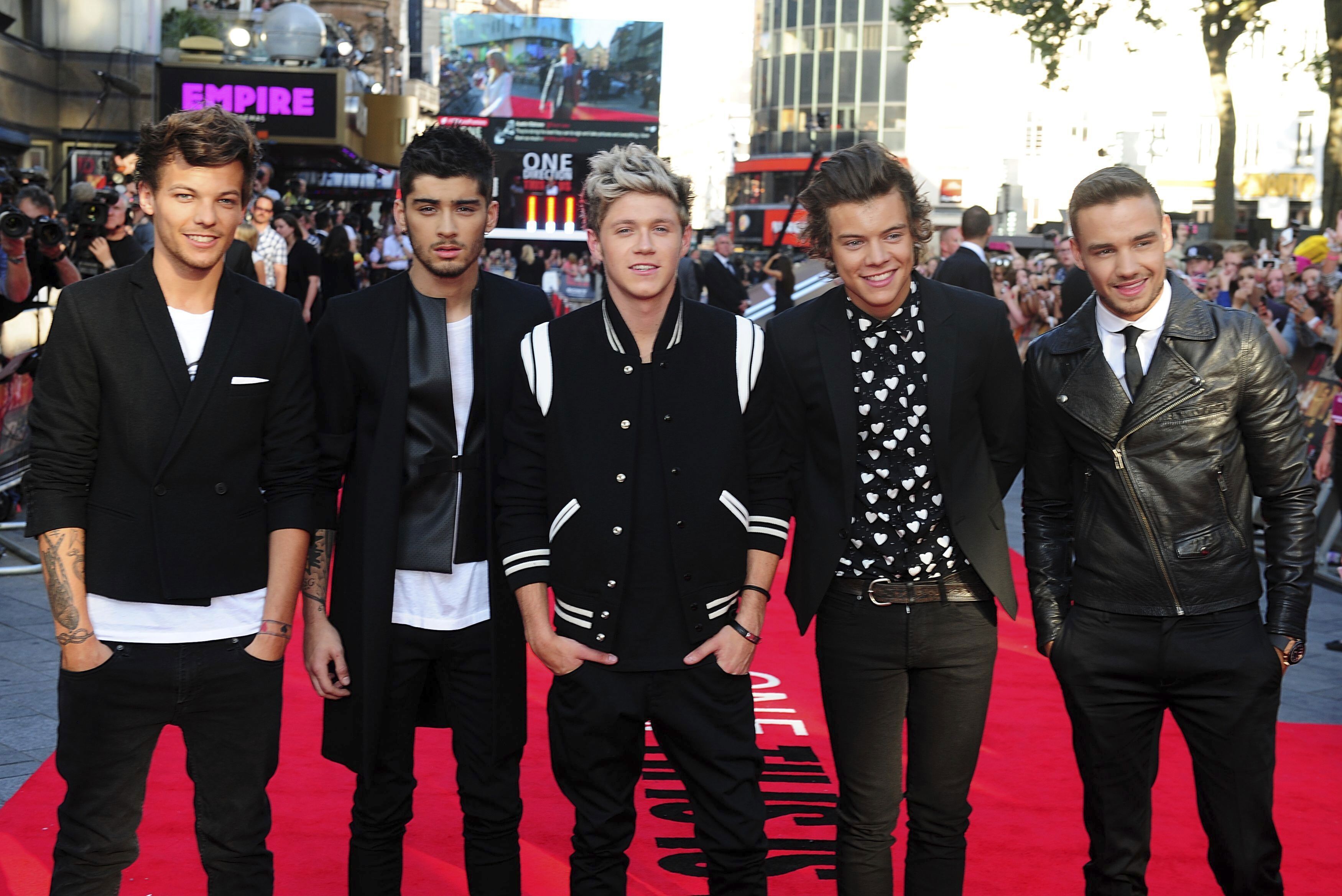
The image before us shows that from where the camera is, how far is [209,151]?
297 cm

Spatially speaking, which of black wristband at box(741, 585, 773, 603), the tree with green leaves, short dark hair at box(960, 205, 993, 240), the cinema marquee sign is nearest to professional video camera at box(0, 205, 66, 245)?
black wristband at box(741, 585, 773, 603)

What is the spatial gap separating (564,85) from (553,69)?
0.74 m

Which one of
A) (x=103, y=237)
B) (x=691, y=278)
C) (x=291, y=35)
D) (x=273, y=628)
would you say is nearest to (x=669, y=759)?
(x=273, y=628)

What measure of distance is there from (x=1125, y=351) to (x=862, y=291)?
65 centimetres

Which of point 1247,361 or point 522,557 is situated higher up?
point 1247,361

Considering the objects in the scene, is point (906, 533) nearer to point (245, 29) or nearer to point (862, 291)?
point (862, 291)

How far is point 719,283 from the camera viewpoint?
53.6 ft

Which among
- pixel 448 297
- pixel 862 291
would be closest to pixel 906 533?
pixel 862 291

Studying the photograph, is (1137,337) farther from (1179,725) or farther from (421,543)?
(421,543)

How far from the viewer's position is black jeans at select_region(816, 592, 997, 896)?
323 centimetres

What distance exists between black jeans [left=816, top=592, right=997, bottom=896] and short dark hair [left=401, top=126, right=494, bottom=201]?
1.38 metres

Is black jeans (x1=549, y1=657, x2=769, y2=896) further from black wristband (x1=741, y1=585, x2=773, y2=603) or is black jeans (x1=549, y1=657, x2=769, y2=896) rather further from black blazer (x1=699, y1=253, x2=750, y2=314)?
black blazer (x1=699, y1=253, x2=750, y2=314)

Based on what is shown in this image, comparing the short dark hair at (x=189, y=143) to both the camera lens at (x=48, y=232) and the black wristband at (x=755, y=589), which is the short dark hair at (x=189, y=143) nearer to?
the black wristband at (x=755, y=589)

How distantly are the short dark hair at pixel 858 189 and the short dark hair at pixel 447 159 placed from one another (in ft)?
2.66
